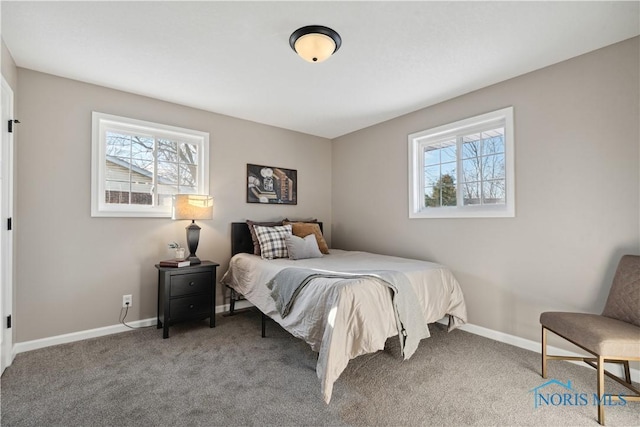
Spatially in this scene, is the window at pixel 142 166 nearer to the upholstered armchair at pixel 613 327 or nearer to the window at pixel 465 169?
the window at pixel 465 169

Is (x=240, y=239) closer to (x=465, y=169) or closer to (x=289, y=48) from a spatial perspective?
(x=289, y=48)

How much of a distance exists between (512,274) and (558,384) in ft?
3.02

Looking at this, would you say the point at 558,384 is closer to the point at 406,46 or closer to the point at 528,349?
the point at 528,349

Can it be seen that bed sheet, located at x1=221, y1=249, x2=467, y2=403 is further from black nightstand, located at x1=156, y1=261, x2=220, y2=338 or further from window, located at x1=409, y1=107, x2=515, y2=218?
window, located at x1=409, y1=107, x2=515, y2=218

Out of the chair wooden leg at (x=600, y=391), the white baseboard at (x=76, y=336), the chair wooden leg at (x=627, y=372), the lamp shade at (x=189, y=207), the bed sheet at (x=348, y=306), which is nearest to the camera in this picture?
the chair wooden leg at (x=600, y=391)

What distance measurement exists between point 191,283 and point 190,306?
0.75 ft

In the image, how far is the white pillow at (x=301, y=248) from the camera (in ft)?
10.6

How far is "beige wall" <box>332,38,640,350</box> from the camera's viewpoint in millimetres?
2150

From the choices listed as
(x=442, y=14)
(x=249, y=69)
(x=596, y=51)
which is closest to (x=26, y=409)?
(x=249, y=69)

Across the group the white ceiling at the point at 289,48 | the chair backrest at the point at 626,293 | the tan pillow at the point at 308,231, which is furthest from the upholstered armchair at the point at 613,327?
the tan pillow at the point at 308,231

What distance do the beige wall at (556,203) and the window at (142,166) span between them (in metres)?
2.77

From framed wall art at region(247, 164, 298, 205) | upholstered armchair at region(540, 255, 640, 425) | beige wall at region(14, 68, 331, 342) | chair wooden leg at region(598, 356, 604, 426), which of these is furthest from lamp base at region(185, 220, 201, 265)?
chair wooden leg at region(598, 356, 604, 426)

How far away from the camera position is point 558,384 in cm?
201

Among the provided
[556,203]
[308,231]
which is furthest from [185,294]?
[556,203]
